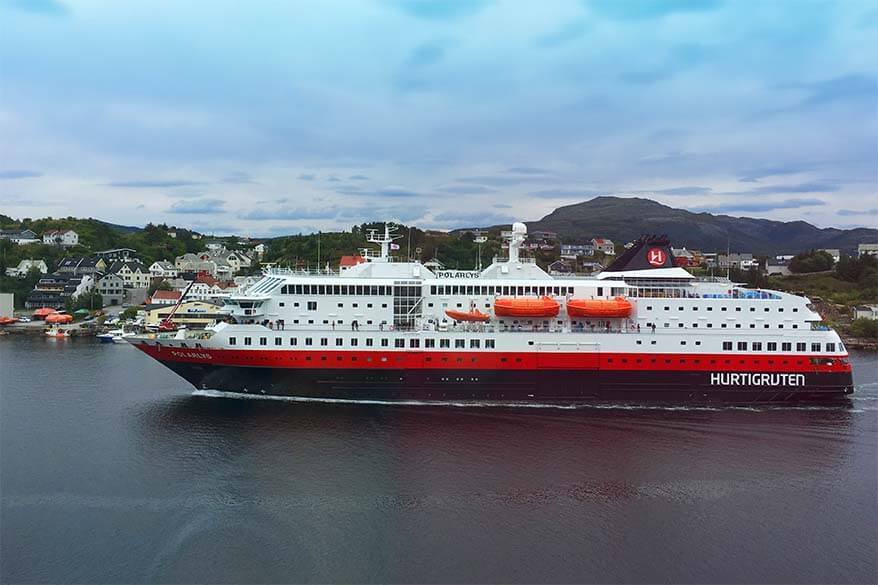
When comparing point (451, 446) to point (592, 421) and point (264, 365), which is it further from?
point (264, 365)

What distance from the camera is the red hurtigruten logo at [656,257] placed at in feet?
89.0

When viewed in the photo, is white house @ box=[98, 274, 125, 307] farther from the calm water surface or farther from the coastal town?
the calm water surface

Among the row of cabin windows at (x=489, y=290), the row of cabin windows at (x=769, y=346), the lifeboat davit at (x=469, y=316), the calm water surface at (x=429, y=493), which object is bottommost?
the calm water surface at (x=429, y=493)

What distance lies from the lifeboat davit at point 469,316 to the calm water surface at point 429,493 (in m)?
3.50

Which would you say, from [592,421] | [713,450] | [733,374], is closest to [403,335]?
[592,421]

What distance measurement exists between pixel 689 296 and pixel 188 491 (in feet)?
64.6

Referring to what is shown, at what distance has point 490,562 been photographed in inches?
550

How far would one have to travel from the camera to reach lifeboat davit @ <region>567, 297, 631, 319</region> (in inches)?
990

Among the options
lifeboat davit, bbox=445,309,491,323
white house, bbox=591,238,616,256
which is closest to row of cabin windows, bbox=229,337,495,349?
lifeboat davit, bbox=445,309,491,323

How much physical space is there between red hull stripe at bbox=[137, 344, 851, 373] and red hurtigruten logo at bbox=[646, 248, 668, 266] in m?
4.11

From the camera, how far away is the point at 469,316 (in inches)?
986

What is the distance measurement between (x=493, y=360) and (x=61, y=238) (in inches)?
2906

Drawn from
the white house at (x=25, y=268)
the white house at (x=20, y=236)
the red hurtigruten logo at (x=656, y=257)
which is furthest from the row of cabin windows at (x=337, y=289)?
the white house at (x=20, y=236)

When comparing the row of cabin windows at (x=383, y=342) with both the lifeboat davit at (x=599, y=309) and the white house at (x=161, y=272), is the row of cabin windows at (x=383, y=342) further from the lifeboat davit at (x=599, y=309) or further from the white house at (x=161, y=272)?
the white house at (x=161, y=272)
